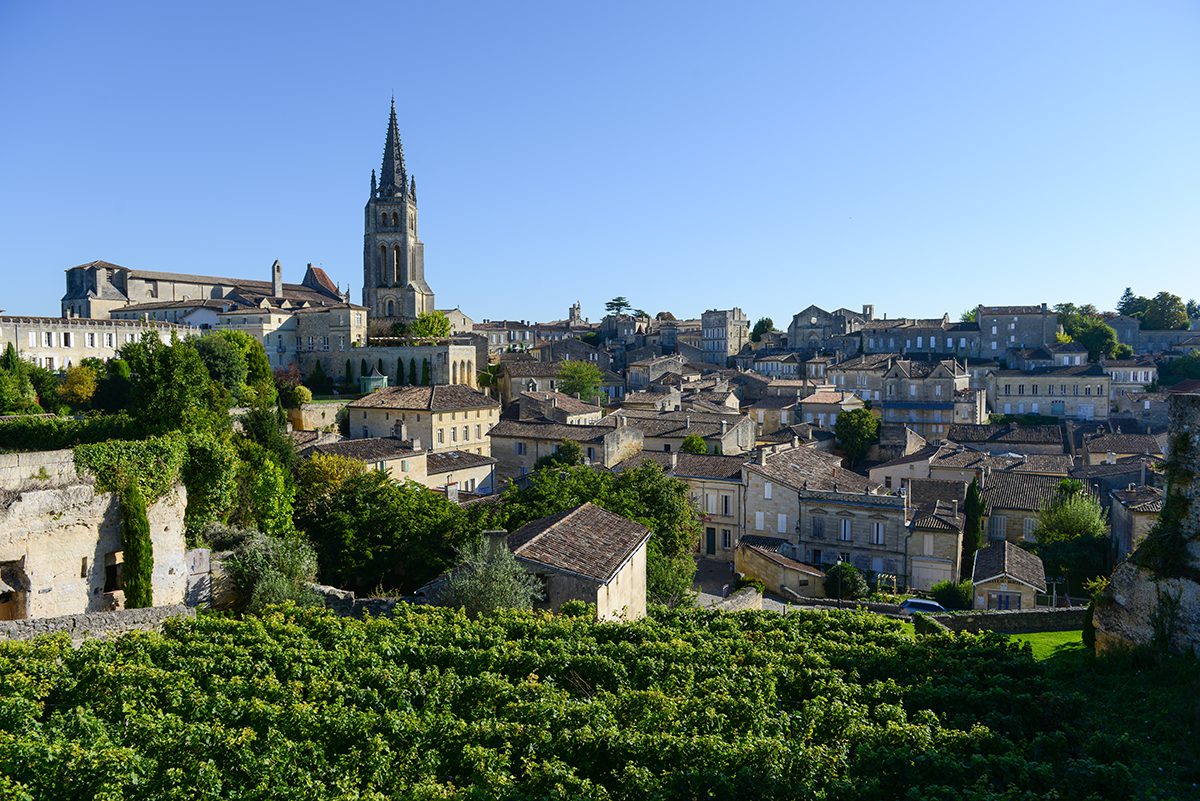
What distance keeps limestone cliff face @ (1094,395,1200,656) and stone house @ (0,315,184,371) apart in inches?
1967

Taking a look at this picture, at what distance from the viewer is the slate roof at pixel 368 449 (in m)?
37.7

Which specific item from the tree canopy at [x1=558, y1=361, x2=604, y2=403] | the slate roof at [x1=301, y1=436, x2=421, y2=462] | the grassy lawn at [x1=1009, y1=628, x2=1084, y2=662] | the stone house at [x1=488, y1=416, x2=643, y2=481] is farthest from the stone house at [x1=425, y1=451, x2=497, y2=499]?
the grassy lawn at [x1=1009, y1=628, x2=1084, y2=662]

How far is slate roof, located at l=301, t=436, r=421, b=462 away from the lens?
37.7m

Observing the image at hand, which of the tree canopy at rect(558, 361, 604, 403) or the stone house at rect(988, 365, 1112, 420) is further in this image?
the tree canopy at rect(558, 361, 604, 403)

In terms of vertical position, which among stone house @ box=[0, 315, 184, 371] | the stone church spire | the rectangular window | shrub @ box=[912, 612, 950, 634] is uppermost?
the stone church spire

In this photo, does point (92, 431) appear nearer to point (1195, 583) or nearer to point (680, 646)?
point (680, 646)

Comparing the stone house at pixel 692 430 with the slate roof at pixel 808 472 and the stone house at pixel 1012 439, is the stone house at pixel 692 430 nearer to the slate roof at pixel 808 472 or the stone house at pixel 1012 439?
the slate roof at pixel 808 472

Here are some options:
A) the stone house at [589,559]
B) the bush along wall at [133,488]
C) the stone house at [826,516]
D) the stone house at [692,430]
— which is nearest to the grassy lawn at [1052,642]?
the stone house at [589,559]

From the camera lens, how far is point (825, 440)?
56250 mm

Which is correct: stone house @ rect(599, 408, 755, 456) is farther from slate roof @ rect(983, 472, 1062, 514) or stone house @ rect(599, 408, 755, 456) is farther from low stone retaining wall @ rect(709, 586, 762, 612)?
low stone retaining wall @ rect(709, 586, 762, 612)

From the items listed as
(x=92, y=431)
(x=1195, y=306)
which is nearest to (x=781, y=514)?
(x=92, y=431)

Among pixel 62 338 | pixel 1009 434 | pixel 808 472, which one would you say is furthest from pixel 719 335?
pixel 62 338

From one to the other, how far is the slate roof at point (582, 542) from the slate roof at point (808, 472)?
16.3 metres

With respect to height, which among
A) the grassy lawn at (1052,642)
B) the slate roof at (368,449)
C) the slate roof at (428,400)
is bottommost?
the grassy lawn at (1052,642)
